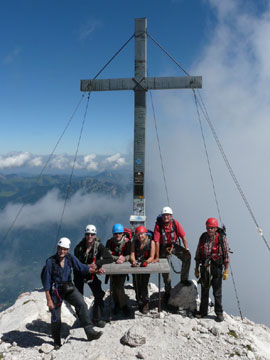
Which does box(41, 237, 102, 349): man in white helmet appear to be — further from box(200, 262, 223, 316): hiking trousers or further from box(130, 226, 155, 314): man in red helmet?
box(200, 262, 223, 316): hiking trousers

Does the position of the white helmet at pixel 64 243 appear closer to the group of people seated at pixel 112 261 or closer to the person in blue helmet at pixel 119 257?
the group of people seated at pixel 112 261

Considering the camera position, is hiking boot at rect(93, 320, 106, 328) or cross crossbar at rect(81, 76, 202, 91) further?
cross crossbar at rect(81, 76, 202, 91)

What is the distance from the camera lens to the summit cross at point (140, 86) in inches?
397

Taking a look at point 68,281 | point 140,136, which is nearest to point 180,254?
point 68,281

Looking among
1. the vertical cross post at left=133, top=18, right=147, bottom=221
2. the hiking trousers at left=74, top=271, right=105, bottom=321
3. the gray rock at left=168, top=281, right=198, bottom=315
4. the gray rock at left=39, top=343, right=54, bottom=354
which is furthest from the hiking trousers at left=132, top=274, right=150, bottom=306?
the vertical cross post at left=133, top=18, right=147, bottom=221

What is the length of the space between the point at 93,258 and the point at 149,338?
8.32ft

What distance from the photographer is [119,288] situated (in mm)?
7680

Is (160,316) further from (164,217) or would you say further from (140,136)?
(140,136)

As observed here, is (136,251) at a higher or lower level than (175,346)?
higher

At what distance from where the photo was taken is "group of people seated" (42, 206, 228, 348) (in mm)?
6391

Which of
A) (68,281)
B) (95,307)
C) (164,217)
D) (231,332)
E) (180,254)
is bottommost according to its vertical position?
(231,332)

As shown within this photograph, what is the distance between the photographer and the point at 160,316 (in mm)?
7434

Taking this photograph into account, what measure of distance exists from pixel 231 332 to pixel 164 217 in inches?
141

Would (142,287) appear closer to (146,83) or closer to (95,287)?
(95,287)
